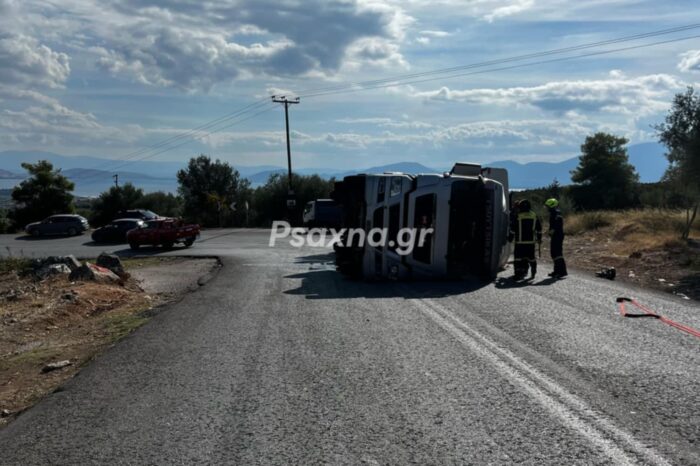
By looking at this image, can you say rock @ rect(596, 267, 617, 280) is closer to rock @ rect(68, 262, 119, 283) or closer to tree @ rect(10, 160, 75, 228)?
rock @ rect(68, 262, 119, 283)

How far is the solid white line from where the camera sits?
430cm

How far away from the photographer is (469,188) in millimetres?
14867

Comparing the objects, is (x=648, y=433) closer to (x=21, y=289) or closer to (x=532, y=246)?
(x=532, y=246)

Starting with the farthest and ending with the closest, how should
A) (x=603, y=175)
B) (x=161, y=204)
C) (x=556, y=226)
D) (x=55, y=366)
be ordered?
(x=161, y=204) < (x=603, y=175) < (x=556, y=226) < (x=55, y=366)

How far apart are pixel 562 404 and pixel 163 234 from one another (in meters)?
27.6

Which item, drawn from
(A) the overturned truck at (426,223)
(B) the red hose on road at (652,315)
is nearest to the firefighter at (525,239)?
(A) the overturned truck at (426,223)

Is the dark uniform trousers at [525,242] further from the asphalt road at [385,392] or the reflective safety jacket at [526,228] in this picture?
the asphalt road at [385,392]

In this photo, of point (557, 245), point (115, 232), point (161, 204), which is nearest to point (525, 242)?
point (557, 245)

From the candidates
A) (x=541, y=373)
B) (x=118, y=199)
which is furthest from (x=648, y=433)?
(x=118, y=199)

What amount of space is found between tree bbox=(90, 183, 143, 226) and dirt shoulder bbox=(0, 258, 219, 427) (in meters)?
52.9

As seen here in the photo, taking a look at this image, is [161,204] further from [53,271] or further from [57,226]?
[53,271]

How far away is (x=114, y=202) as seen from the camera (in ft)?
233

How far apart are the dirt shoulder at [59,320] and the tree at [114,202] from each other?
52.9 m

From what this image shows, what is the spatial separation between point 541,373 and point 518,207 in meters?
9.36
